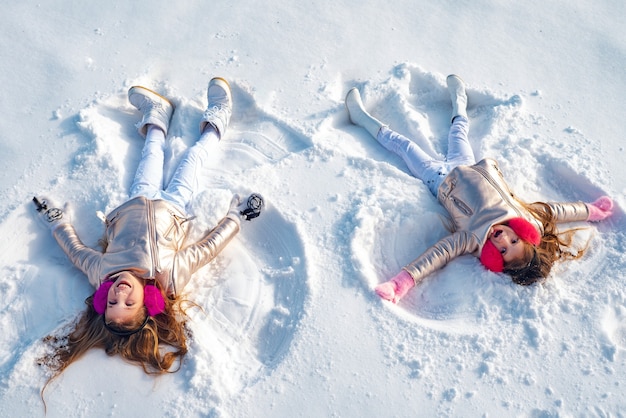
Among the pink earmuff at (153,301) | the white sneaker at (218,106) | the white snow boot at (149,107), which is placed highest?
the white sneaker at (218,106)

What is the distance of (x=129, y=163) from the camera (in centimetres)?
402

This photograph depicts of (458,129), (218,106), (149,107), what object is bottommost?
(149,107)

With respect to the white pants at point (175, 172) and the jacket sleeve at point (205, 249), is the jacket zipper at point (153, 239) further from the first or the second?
the white pants at point (175, 172)

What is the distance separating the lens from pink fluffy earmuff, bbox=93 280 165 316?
3193 millimetres

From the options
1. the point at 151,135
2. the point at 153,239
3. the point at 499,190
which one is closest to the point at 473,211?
the point at 499,190

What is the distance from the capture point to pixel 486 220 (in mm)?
3518

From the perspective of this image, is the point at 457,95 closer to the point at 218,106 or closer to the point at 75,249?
the point at 218,106

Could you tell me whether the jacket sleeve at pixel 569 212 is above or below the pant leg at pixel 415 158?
above

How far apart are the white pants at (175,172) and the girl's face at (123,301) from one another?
73cm

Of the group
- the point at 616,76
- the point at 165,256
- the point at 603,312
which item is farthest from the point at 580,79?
the point at 165,256

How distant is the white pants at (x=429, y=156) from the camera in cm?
391

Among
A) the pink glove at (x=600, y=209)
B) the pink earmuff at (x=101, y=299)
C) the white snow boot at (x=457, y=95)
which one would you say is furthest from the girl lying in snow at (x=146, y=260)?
the pink glove at (x=600, y=209)

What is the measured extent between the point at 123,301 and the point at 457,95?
285 centimetres

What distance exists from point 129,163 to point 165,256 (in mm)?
991
